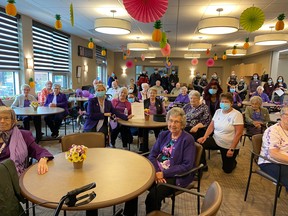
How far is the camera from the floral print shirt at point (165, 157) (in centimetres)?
208

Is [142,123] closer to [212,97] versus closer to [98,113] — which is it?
[98,113]

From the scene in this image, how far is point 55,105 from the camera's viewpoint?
5055mm

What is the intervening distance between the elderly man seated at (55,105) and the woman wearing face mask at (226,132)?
334cm

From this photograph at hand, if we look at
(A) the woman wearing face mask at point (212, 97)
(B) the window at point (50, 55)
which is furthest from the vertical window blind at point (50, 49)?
(A) the woman wearing face mask at point (212, 97)

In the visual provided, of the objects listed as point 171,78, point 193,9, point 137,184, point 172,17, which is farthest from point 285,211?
point 171,78

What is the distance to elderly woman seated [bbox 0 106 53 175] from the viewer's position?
1796 millimetres

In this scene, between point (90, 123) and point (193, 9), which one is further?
point (193, 9)

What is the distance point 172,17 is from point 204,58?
9303 millimetres

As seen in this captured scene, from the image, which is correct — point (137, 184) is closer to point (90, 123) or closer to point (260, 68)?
point (90, 123)

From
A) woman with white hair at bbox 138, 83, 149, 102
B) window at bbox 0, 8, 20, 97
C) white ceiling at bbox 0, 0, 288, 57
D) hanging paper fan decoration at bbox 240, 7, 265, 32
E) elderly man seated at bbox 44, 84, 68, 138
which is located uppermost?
white ceiling at bbox 0, 0, 288, 57

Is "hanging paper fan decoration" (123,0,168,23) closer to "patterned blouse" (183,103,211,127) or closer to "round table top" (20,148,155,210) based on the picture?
"patterned blouse" (183,103,211,127)

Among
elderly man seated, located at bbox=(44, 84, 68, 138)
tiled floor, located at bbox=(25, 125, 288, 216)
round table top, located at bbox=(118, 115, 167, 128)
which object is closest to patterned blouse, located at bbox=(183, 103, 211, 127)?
round table top, located at bbox=(118, 115, 167, 128)

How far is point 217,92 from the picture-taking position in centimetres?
439

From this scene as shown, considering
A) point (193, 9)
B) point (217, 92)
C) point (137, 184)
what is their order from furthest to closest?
point (193, 9)
point (217, 92)
point (137, 184)
